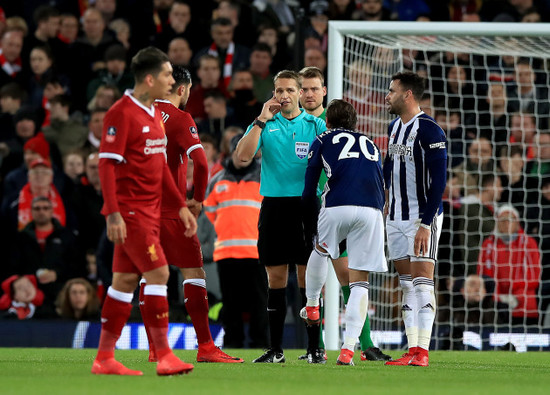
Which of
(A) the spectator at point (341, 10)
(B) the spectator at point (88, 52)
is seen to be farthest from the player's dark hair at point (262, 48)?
(B) the spectator at point (88, 52)

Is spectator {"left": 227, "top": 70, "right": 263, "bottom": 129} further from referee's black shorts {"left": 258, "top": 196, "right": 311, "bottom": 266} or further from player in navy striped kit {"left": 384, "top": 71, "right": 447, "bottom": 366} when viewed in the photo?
referee's black shorts {"left": 258, "top": 196, "right": 311, "bottom": 266}

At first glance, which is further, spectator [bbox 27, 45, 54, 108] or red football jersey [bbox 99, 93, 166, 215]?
spectator [bbox 27, 45, 54, 108]

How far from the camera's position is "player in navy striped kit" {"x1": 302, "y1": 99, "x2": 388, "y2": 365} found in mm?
6980

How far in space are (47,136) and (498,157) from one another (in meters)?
5.76

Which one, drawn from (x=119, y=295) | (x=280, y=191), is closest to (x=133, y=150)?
(x=119, y=295)

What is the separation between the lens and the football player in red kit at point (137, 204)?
5.62m

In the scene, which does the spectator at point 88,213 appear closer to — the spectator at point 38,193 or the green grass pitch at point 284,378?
the spectator at point 38,193

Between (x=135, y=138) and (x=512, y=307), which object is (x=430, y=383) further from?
(x=512, y=307)

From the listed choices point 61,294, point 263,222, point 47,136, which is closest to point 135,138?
point 263,222

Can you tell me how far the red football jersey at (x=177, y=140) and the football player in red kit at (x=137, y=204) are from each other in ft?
3.17

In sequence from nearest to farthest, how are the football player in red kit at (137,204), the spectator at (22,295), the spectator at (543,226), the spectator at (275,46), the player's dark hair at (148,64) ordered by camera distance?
1. the football player in red kit at (137,204)
2. the player's dark hair at (148,64)
3. the spectator at (22,295)
4. the spectator at (543,226)
5. the spectator at (275,46)

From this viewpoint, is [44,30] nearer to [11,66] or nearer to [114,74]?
[11,66]

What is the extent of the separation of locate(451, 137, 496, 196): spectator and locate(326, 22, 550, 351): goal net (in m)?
0.01

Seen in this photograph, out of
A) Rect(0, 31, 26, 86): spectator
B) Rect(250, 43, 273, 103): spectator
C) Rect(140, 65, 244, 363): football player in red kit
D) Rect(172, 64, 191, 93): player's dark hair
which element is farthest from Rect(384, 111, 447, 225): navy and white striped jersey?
Rect(0, 31, 26, 86): spectator
